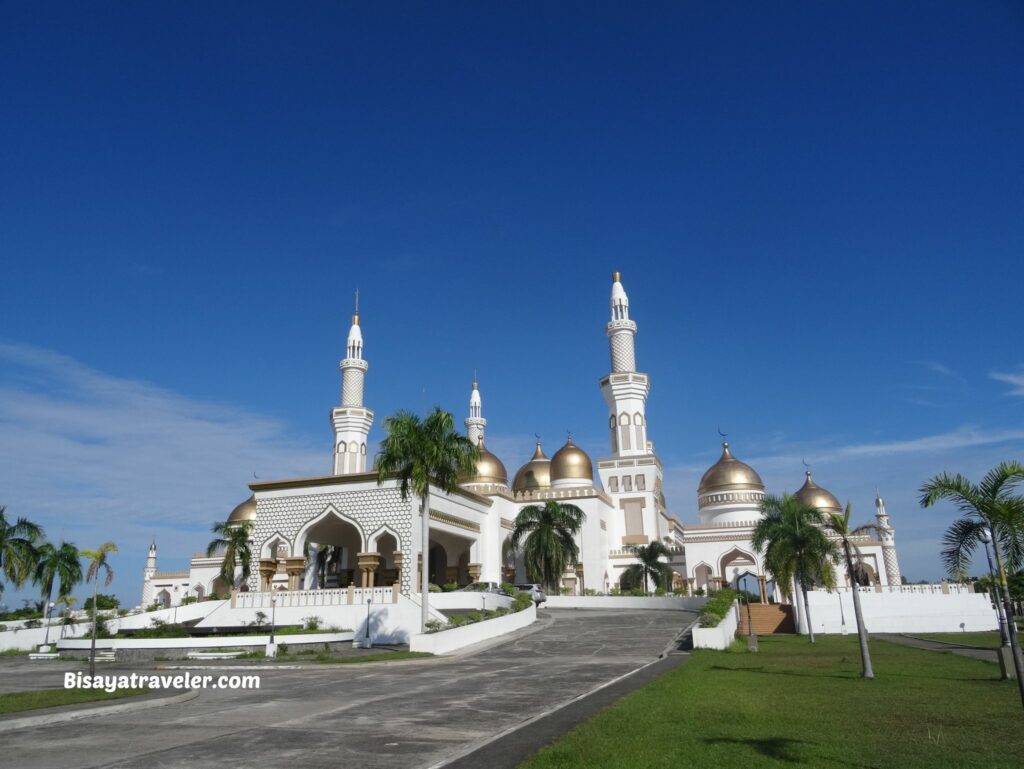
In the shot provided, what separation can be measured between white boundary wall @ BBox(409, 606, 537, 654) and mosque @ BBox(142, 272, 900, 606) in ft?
15.6

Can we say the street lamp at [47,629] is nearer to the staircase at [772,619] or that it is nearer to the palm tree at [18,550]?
the palm tree at [18,550]

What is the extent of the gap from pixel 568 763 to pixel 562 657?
1383cm

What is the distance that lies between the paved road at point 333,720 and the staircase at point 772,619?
18857 millimetres

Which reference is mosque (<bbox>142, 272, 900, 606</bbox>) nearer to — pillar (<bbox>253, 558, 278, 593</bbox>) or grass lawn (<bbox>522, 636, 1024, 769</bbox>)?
pillar (<bbox>253, 558, 278, 593</bbox>)

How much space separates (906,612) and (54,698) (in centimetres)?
3542

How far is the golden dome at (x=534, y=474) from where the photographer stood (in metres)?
52.8

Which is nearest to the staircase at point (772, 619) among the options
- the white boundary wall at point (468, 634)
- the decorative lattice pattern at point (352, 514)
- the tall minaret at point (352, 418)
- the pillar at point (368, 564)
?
the white boundary wall at point (468, 634)

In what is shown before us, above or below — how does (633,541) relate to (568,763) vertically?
above

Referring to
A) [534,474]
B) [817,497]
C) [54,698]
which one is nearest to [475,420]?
[534,474]

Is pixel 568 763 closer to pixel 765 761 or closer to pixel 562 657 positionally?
pixel 765 761

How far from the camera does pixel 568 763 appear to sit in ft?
22.8

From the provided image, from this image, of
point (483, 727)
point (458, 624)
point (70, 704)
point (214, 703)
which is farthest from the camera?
point (458, 624)

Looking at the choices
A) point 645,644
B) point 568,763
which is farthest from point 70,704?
point 645,644

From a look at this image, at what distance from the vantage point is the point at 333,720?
10227 mm
